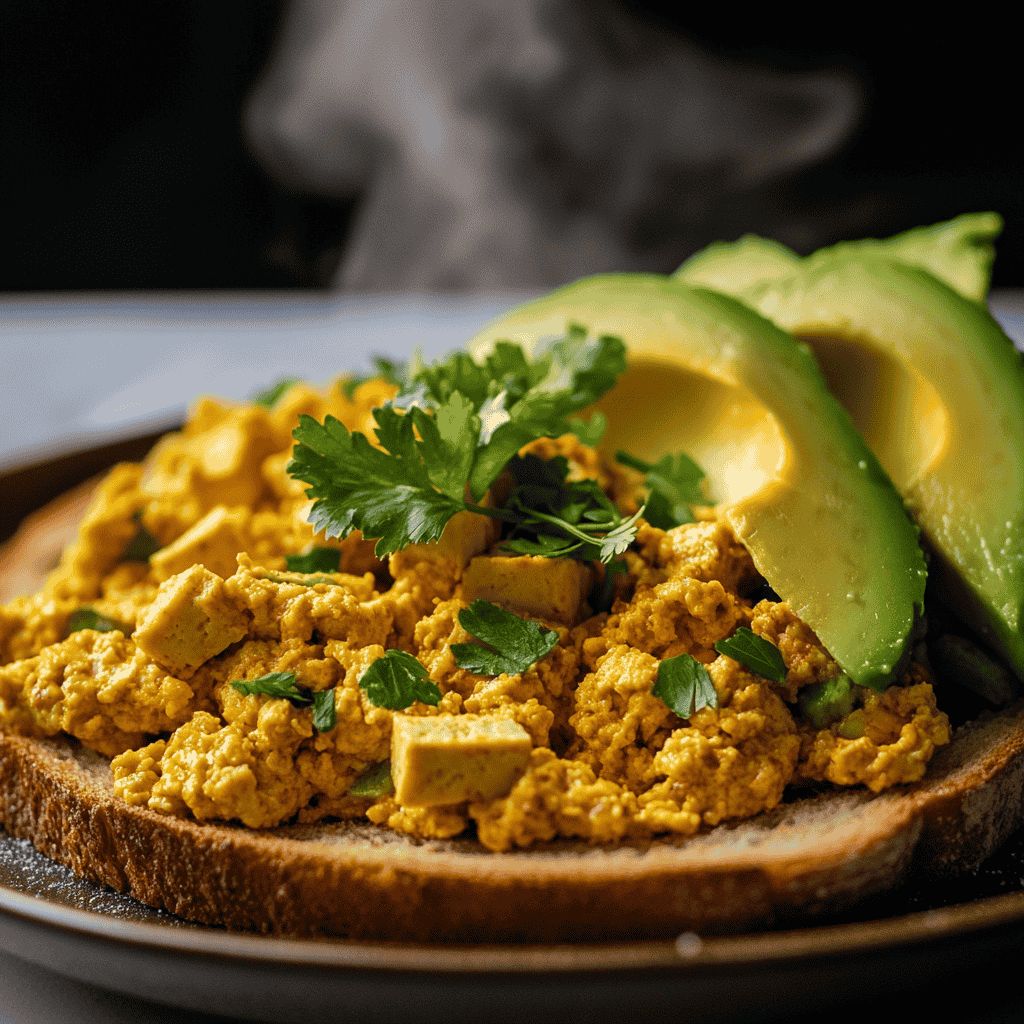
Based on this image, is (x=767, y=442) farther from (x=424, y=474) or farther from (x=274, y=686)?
(x=274, y=686)

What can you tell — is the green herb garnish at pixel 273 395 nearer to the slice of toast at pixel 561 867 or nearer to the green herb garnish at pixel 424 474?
the green herb garnish at pixel 424 474

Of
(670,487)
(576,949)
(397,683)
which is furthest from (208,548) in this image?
(576,949)

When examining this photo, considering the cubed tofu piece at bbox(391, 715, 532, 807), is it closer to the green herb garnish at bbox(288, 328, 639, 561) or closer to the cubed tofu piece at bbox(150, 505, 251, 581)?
the green herb garnish at bbox(288, 328, 639, 561)

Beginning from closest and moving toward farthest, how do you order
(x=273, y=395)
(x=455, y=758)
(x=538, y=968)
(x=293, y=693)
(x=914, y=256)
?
(x=538, y=968) → (x=455, y=758) → (x=293, y=693) → (x=914, y=256) → (x=273, y=395)

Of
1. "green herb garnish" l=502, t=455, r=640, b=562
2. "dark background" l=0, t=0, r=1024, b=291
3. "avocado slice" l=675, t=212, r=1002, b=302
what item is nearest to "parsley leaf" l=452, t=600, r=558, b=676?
"green herb garnish" l=502, t=455, r=640, b=562

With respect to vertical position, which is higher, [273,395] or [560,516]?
[560,516]
